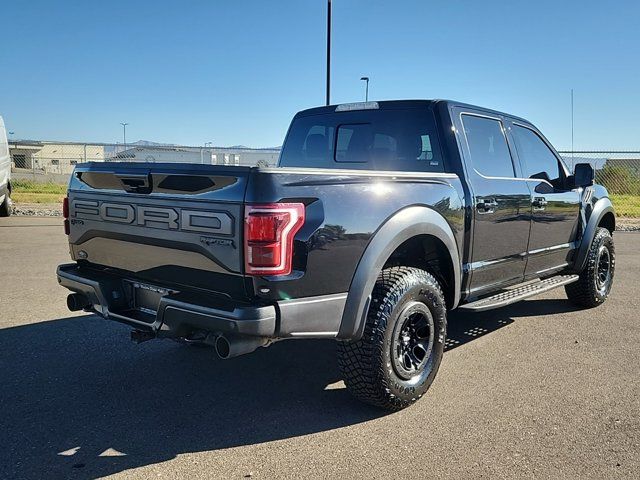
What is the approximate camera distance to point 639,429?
3258 mm

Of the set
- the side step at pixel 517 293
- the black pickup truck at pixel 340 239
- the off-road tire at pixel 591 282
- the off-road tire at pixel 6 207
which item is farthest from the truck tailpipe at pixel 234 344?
the off-road tire at pixel 6 207

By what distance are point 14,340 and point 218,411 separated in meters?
2.26

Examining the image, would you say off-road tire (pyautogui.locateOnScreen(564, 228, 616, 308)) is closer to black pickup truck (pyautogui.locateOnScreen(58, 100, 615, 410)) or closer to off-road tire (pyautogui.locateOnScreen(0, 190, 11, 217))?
black pickup truck (pyautogui.locateOnScreen(58, 100, 615, 410))

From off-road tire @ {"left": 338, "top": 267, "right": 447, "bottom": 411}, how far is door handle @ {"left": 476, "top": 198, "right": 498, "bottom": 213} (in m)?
0.89

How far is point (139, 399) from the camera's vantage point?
142 inches

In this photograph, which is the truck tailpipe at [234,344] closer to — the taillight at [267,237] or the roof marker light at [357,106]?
the taillight at [267,237]

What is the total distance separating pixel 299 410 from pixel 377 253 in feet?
3.58

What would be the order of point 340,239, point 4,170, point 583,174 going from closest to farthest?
point 340,239
point 583,174
point 4,170

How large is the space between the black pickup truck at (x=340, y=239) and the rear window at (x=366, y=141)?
0.04 feet

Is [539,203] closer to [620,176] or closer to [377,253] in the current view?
[377,253]

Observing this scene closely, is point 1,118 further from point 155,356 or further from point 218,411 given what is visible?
point 218,411

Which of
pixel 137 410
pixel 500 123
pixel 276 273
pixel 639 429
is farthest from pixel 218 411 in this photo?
pixel 500 123

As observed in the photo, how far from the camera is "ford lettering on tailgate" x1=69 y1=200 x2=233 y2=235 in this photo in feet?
9.39

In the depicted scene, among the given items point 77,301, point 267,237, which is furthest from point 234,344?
point 77,301
